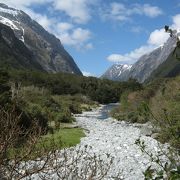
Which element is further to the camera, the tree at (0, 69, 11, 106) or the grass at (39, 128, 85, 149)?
the tree at (0, 69, 11, 106)

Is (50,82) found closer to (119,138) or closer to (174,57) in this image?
(119,138)

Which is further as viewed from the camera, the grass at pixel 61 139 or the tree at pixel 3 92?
the tree at pixel 3 92

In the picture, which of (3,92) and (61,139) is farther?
(3,92)

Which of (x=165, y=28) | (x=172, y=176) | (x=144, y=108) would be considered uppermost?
(x=165, y=28)

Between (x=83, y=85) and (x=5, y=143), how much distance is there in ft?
482

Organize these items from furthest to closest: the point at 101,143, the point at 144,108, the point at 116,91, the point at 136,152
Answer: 1. the point at 116,91
2. the point at 101,143
3. the point at 136,152
4. the point at 144,108

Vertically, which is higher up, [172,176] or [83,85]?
[83,85]

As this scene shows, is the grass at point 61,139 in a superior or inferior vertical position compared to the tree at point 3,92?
inferior

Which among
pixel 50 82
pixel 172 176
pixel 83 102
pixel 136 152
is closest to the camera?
pixel 172 176

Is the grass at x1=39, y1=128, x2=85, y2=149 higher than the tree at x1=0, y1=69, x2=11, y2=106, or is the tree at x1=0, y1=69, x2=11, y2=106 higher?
the tree at x1=0, y1=69, x2=11, y2=106

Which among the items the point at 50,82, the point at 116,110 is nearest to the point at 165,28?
the point at 116,110

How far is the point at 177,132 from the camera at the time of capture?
4.85 meters

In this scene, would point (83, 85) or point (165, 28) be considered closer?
point (165, 28)

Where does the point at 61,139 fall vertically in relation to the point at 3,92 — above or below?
below
